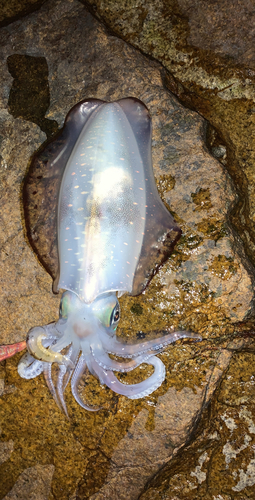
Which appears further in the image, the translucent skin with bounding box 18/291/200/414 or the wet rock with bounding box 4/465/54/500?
the wet rock with bounding box 4/465/54/500

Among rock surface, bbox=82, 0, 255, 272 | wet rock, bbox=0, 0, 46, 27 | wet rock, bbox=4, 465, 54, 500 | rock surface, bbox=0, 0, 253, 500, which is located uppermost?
wet rock, bbox=0, 0, 46, 27

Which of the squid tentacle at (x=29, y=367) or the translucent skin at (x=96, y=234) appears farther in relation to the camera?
the squid tentacle at (x=29, y=367)

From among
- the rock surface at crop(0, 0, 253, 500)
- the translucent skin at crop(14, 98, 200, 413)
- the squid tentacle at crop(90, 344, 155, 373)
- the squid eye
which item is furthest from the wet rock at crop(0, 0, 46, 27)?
the squid tentacle at crop(90, 344, 155, 373)

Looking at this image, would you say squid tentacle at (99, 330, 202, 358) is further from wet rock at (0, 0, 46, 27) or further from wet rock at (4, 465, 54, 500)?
wet rock at (0, 0, 46, 27)

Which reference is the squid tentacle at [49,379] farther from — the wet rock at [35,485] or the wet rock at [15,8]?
the wet rock at [15,8]

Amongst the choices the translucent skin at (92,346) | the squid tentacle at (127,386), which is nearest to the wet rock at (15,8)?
the translucent skin at (92,346)

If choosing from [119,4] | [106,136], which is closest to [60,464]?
[106,136]

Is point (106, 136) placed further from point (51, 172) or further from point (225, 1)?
point (225, 1)
